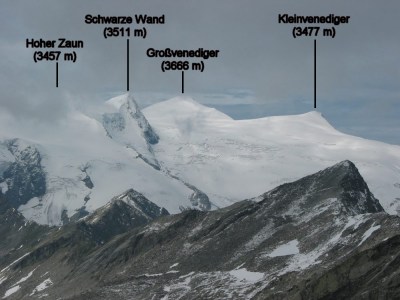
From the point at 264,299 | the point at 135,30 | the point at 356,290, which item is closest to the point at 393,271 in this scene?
the point at 356,290

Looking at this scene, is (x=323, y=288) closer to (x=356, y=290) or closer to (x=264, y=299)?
(x=356, y=290)

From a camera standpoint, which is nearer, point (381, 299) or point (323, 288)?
point (381, 299)

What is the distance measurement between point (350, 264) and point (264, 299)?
2562 cm

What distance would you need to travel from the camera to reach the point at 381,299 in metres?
163

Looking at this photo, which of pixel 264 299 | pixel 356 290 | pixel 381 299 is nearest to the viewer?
pixel 381 299

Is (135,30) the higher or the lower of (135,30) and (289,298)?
the higher

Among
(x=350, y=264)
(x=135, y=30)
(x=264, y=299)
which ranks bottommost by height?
(x=264, y=299)

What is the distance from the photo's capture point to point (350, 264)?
590 ft

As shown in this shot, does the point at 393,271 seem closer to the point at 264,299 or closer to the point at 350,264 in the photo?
the point at 350,264

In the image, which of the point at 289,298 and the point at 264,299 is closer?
the point at 289,298

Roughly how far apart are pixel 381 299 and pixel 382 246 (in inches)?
807

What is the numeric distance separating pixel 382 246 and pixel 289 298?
2092 centimetres

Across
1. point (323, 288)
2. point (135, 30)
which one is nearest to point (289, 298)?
point (323, 288)

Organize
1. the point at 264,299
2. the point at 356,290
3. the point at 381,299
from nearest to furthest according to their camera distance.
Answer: the point at 381,299 < the point at 356,290 < the point at 264,299
